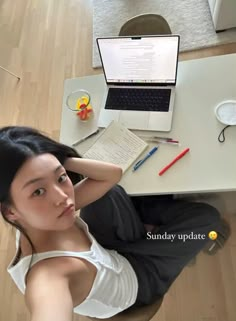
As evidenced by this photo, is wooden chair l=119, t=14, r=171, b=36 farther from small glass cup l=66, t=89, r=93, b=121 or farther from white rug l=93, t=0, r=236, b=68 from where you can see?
white rug l=93, t=0, r=236, b=68

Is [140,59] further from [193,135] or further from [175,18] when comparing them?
[175,18]

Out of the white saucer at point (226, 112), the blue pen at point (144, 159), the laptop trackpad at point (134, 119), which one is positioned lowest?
the blue pen at point (144, 159)

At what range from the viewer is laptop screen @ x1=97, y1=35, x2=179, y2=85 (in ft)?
4.41

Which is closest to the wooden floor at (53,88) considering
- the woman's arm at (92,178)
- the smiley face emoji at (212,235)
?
the smiley face emoji at (212,235)

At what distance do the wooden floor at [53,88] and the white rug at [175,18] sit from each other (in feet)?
0.22

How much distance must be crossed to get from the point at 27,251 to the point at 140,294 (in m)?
0.39

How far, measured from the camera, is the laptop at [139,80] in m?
1.36

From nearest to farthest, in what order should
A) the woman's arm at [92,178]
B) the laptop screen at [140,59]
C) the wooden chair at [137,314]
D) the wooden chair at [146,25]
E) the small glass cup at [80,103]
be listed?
the wooden chair at [137,314] < the woman's arm at [92,178] < the laptop screen at [140,59] < the small glass cup at [80,103] < the wooden chair at [146,25]

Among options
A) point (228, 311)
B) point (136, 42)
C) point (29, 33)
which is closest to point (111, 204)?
point (136, 42)

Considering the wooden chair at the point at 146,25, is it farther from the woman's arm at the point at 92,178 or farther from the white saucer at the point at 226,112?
the woman's arm at the point at 92,178

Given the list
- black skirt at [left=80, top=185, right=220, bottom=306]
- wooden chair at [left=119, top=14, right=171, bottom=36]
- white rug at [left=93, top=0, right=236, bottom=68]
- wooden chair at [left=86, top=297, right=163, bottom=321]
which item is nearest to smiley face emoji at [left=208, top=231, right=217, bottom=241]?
black skirt at [left=80, top=185, right=220, bottom=306]

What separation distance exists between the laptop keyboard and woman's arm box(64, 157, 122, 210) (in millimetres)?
305

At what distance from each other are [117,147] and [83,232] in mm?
341

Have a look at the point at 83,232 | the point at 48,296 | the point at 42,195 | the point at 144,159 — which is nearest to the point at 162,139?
the point at 144,159
